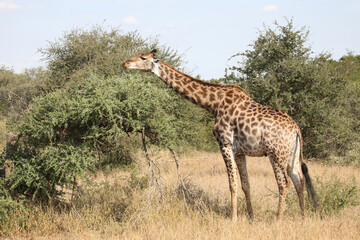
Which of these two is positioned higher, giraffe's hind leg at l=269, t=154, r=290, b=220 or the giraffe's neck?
the giraffe's neck

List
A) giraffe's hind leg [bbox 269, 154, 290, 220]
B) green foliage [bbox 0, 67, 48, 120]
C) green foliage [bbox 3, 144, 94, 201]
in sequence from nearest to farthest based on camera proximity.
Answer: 1. giraffe's hind leg [bbox 269, 154, 290, 220]
2. green foliage [bbox 3, 144, 94, 201]
3. green foliage [bbox 0, 67, 48, 120]

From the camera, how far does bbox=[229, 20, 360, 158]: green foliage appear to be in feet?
43.3

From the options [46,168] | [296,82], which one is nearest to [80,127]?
[46,168]

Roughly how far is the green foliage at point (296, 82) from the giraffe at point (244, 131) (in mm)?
5391

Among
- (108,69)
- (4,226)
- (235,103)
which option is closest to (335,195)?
(235,103)

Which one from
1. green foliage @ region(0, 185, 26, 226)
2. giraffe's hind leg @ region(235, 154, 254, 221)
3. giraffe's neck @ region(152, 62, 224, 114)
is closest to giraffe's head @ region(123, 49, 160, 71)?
giraffe's neck @ region(152, 62, 224, 114)

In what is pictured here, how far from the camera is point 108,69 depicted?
1440 centimetres

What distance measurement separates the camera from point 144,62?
8242 mm

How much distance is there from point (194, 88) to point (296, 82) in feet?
21.4

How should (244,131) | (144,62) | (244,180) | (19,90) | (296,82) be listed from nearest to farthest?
(244,131) → (244,180) → (144,62) → (296,82) → (19,90)

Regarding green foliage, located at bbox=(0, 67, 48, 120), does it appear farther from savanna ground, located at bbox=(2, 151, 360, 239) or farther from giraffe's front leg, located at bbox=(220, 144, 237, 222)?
giraffe's front leg, located at bbox=(220, 144, 237, 222)

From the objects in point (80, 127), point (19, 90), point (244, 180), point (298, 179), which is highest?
point (19, 90)

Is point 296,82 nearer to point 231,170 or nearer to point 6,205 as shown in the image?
point 231,170

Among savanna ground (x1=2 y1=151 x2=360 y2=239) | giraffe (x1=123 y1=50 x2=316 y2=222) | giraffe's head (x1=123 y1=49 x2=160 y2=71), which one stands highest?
giraffe's head (x1=123 y1=49 x2=160 y2=71)
